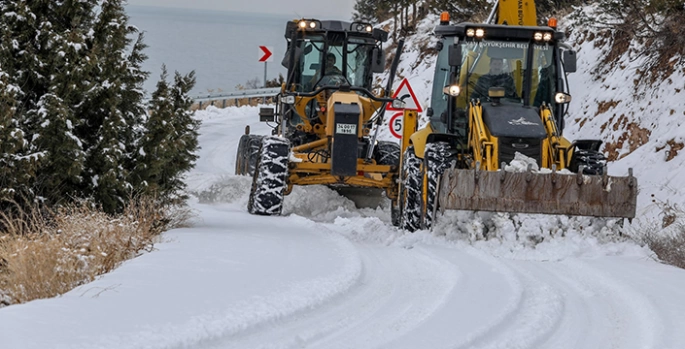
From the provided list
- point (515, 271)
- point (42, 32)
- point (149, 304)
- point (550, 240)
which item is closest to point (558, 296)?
point (515, 271)

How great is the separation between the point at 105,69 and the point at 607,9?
395 inches

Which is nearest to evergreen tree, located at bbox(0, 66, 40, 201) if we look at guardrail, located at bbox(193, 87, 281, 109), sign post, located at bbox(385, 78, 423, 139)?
sign post, located at bbox(385, 78, 423, 139)

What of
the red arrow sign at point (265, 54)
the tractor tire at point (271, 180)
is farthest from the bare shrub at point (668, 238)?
the red arrow sign at point (265, 54)

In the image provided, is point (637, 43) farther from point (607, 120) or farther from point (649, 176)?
point (649, 176)

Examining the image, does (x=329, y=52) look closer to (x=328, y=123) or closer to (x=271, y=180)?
(x=328, y=123)

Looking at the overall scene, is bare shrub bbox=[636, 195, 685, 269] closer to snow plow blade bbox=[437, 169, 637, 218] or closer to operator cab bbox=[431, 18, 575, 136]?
snow plow blade bbox=[437, 169, 637, 218]

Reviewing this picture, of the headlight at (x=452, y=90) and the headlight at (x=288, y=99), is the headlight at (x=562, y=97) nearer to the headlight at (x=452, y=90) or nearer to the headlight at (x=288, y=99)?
the headlight at (x=452, y=90)

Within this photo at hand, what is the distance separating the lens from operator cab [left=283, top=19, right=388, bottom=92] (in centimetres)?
1539

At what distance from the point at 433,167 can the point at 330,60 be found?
5080 millimetres

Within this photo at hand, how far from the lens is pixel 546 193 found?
9898mm

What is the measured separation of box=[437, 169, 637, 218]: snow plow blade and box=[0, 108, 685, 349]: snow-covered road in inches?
6.7

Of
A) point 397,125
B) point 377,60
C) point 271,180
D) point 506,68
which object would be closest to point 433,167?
point 506,68

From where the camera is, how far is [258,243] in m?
9.45

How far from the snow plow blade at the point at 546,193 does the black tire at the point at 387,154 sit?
452 centimetres
